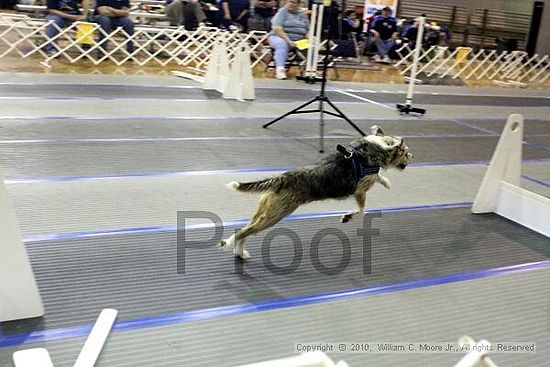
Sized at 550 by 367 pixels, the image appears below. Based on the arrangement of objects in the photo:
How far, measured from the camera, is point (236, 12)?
38.2ft

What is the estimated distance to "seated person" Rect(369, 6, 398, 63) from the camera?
1284 centimetres

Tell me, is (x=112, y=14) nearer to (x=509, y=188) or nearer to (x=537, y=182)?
(x=537, y=182)

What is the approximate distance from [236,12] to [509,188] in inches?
359

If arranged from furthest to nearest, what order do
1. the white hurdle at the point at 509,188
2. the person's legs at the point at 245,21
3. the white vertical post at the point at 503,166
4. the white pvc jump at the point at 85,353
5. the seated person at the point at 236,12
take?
the person's legs at the point at 245,21 < the seated person at the point at 236,12 < the white vertical post at the point at 503,166 < the white hurdle at the point at 509,188 < the white pvc jump at the point at 85,353

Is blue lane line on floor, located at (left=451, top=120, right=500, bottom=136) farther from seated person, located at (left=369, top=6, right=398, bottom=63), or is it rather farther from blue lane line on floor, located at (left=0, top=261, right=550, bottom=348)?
seated person, located at (left=369, top=6, right=398, bottom=63)

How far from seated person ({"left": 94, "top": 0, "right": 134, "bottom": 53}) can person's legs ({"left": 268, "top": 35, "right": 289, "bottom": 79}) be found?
250 centimetres

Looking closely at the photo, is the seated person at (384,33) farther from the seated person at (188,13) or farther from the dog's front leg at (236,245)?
the dog's front leg at (236,245)

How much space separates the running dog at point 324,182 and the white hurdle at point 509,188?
2.89 ft

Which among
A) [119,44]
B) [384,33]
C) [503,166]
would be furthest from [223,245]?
[384,33]

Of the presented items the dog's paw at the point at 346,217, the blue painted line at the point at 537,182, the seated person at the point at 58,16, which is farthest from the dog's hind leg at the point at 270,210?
the seated person at the point at 58,16

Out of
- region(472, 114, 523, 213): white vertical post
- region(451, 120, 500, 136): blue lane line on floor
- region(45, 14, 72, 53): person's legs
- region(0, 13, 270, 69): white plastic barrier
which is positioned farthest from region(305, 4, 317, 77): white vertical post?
region(472, 114, 523, 213): white vertical post

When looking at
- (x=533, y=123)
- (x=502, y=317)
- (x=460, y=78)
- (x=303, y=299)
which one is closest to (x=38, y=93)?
(x=303, y=299)

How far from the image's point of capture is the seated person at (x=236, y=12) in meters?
11.5

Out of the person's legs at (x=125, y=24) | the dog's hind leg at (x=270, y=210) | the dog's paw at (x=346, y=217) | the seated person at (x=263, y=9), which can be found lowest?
the dog's paw at (x=346, y=217)
